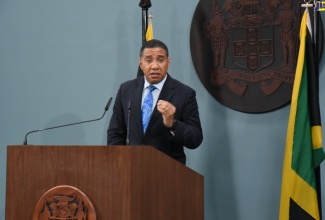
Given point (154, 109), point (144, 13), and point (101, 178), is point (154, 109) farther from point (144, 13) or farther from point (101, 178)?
point (144, 13)

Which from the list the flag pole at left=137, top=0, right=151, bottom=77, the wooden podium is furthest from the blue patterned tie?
the flag pole at left=137, top=0, right=151, bottom=77

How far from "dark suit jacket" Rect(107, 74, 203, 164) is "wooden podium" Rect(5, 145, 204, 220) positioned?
499 millimetres

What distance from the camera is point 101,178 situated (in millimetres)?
2797

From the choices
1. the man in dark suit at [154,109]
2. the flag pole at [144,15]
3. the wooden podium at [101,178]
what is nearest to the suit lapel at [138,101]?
the man in dark suit at [154,109]

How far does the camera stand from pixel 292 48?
4.27m

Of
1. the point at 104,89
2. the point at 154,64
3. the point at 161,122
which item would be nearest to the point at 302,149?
the point at 161,122

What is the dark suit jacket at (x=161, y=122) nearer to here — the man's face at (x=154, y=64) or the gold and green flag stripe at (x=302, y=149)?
the man's face at (x=154, y=64)

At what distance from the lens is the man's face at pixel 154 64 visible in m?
3.76

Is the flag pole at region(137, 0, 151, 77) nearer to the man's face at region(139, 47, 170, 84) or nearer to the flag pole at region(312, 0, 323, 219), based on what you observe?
the man's face at region(139, 47, 170, 84)

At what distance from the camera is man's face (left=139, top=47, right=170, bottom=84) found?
3760 millimetres

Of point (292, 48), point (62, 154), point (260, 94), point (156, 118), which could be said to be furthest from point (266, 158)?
point (62, 154)

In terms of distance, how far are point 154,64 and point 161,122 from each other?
0.36 meters

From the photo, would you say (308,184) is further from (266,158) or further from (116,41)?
(116,41)

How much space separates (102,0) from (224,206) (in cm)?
197
